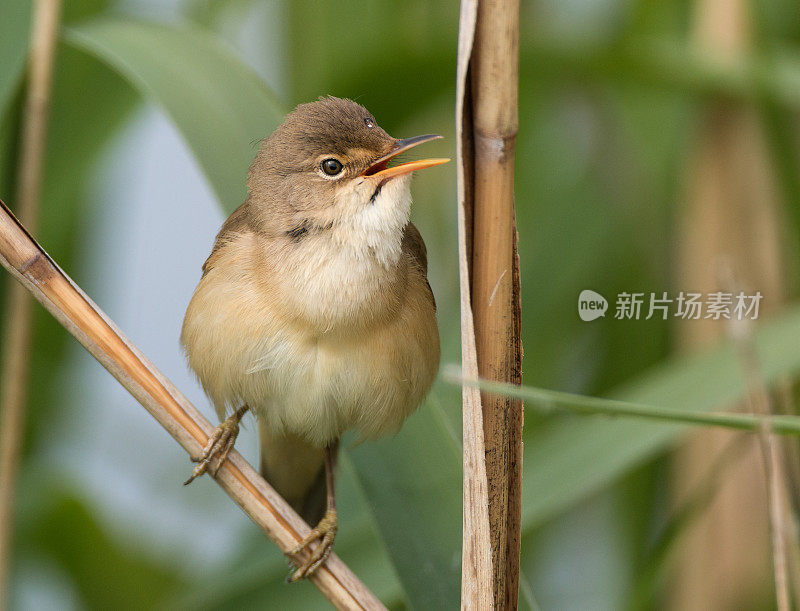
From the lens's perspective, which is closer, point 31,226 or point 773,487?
point 773,487

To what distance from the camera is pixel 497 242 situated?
0.93m

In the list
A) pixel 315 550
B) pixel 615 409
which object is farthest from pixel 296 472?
pixel 615 409

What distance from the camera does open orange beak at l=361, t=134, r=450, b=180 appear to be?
1.22 meters

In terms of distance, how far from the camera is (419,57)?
202 cm

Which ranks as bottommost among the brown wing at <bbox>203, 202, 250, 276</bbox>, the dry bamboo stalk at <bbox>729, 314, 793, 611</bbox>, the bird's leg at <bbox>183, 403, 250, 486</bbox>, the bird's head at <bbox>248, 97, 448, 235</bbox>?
the dry bamboo stalk at <bbox>729, 314, 793, 611</bbox>

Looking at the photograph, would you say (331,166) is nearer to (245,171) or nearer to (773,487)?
(245,171)

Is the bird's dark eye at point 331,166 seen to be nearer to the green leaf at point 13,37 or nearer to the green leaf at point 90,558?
the green leaf at point 13,37

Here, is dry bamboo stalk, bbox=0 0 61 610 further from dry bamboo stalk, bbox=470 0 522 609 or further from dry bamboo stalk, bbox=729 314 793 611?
dry bamboo stalk, bbox=729 314 793 611

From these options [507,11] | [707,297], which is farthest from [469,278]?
[707,297]

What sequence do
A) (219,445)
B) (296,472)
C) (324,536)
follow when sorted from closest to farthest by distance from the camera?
(219,445) → (324,536) → (296,472)

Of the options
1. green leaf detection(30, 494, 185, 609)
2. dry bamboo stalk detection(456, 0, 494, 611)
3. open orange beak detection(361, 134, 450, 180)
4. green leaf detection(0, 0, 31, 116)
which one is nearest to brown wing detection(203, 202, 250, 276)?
open orange beak detection(361, 134, 450, 180)

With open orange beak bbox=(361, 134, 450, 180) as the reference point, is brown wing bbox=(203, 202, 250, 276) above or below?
above

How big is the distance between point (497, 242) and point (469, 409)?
189 mm

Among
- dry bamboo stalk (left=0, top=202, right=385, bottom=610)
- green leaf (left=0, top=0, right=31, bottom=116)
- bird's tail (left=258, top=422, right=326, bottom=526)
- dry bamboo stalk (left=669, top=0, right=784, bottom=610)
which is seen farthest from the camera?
dry bamboo stalk (left=669, top=0, right=784, bottom=610)
